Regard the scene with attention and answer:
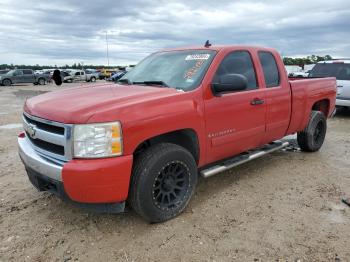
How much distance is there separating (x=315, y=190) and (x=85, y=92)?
10.2 feet

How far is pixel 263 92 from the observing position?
4672 mm

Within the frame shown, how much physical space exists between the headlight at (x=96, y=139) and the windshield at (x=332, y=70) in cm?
911

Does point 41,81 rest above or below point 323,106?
below

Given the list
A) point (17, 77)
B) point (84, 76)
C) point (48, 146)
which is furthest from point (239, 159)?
point (84, 76)

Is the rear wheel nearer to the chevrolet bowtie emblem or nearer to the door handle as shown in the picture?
the chevrolet bowtie emblem

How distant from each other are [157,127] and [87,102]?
27.6 inches

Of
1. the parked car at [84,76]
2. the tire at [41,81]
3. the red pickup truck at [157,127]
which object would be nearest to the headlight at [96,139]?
the red pickup truck at [157,127]

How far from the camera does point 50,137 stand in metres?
3.22

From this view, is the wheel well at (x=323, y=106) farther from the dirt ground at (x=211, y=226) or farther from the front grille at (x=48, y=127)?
the front grille at (x=48, y=127)

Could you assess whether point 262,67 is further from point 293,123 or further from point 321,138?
point 321,138

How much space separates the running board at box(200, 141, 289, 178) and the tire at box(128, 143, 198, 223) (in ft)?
0.99

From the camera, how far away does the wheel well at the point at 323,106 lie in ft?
21.0

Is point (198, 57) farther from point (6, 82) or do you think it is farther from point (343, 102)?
point (6, 82)

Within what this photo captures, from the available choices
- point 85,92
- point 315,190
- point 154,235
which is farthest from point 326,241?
point 85,92
